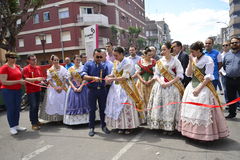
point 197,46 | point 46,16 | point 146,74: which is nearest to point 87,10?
point 46,16

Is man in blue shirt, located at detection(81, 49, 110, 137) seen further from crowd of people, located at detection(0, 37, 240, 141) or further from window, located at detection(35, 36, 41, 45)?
window, located at detection(35, 36, 41, 45)

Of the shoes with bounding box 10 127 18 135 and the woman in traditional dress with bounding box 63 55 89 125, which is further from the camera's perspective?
the woman in traditional dress with bounding box 63 55 89 125

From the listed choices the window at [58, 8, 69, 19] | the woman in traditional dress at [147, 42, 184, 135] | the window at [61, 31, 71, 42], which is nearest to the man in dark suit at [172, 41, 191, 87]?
the woman in traditional dress at [147, 42, 184, 135]

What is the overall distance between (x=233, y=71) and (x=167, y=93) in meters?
2.07

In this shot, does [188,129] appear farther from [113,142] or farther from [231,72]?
[231,72]

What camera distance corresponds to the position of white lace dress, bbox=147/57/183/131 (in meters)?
4.21

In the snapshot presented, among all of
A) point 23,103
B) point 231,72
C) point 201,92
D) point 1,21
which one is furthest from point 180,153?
point 1,21

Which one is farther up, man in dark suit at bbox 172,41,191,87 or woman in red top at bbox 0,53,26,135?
man in dark suit at bbox 172,41,191,87

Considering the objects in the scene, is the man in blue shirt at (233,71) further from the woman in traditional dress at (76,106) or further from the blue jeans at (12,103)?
the blue jeans at (12,103)

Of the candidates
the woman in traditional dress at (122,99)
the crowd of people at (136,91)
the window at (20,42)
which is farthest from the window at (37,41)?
the woman in traditional dress at (122,99)

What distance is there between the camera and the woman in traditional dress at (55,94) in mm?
5711

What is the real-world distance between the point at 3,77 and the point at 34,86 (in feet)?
2.59

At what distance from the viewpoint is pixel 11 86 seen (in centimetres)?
493

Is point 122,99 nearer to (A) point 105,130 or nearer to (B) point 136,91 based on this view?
(B) point 136,91
